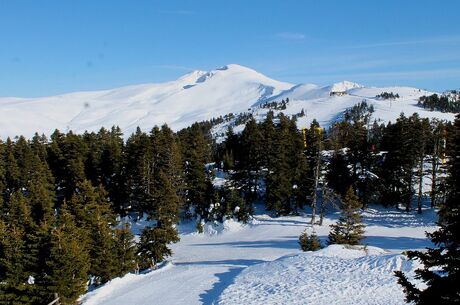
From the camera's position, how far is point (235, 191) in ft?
177

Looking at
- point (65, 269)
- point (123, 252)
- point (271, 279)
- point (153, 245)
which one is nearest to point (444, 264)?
point (271, 279)

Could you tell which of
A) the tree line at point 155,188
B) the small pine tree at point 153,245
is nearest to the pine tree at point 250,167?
the tree line at point 155,188

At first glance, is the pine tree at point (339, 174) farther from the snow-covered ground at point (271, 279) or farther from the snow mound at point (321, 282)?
the snow mound at point (321, 282)

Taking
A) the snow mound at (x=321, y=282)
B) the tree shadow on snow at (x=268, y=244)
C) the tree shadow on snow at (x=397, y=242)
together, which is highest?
the snow mound at (x=321, y=282)

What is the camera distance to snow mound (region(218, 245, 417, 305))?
70.4 ft

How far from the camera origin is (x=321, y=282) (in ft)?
76.9

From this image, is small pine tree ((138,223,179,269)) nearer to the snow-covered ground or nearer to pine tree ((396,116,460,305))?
the snow-covered ground

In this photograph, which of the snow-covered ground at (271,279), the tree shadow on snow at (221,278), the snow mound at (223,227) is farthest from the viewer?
the snow mound at (223,227)

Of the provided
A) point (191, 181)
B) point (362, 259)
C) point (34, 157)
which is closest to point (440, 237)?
point (362, 259)

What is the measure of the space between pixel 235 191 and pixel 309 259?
26891 mm

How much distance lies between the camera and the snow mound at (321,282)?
21453 mm

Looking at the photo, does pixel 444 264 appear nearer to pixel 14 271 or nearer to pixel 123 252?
pixel 123 252

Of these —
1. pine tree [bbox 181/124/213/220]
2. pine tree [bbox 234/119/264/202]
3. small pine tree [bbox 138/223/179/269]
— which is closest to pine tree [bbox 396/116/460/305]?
small pine tree [bbox 138/223/179/269]

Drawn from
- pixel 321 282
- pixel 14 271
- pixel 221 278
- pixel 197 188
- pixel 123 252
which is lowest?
pixel 14 271
